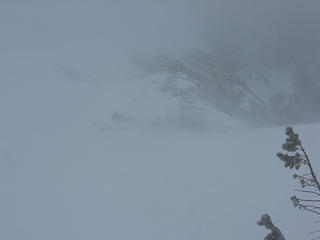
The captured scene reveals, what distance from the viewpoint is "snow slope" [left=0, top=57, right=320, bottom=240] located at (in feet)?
56.4

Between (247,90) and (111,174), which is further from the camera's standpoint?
(247,90)

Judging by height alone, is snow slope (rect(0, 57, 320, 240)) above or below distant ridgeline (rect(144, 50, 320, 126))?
below

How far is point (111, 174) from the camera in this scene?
24.5m

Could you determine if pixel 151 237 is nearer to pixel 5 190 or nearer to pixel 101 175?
pixel 101 175

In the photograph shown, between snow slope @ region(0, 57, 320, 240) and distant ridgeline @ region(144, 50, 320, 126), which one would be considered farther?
distant ridgeline @ region(144, 50, 320, 126)

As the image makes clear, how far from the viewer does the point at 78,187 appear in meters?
22.5

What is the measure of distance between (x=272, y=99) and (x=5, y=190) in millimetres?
151069

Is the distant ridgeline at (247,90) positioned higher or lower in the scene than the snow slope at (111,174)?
higher

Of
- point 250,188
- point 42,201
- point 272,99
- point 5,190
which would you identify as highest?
point 272,99

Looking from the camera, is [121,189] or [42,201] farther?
[121,189]

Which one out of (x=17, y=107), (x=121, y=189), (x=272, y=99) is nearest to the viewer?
(x=121, y=189)

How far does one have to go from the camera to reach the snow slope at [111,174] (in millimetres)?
17188

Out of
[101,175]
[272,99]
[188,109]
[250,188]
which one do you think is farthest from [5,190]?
[272,99]

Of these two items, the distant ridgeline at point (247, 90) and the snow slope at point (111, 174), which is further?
the distant ridgeline at point (247, 90)
